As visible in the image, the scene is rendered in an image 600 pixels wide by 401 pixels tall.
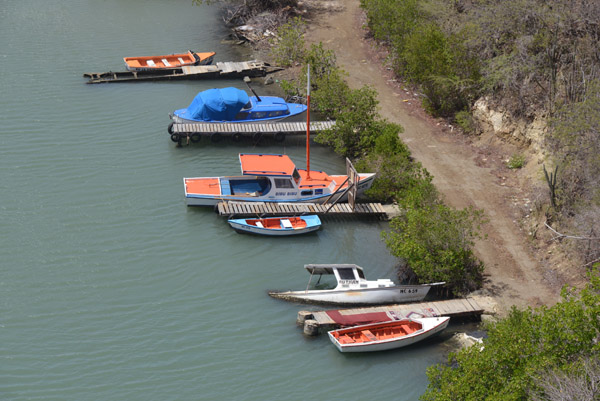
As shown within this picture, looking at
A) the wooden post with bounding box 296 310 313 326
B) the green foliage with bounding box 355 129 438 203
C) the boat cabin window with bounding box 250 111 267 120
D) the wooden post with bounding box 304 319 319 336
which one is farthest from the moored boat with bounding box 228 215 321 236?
the boat cabin window with bounding box 250 111 267 120

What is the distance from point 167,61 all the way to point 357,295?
30.3 meters

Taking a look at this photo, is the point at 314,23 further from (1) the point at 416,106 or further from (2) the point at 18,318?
(2) the point at 18,318

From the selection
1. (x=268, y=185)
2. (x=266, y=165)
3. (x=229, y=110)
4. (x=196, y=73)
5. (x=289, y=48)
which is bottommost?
(x=268, y=185)

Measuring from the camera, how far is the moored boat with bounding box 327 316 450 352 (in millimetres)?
28188

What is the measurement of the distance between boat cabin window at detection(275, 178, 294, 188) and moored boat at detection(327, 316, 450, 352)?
1054cm

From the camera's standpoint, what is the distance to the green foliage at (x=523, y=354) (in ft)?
70.7

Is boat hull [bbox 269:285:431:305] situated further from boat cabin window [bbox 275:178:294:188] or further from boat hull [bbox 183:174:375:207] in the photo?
boat cabin window [bbox 275:178:294:188]

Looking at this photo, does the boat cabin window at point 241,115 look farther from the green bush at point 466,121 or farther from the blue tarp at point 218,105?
the green bush at point 466,121

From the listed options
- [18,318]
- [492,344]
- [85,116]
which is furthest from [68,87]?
[492,344]

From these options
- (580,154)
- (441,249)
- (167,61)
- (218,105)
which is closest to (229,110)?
(218,105)

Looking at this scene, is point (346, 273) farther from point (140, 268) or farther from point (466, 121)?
point (466, 121)

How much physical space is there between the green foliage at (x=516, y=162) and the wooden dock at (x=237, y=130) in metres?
10.8

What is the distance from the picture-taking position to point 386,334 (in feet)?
96.2

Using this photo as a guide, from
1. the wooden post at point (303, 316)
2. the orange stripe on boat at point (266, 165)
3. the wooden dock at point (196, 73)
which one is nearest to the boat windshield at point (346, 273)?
the wooden post at point (303, 316)
